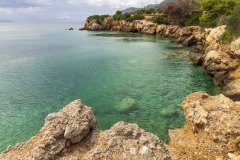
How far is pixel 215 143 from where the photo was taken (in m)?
11.6

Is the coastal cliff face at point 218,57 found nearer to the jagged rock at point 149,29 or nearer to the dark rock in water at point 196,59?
the dark rock in water at point 196,59

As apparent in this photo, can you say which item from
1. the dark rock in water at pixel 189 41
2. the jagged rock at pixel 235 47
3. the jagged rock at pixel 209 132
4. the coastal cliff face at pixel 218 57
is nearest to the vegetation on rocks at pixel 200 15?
the coastal cliff face at pixel 218 57

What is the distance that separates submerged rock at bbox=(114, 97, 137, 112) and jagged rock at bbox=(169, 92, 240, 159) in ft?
27.9

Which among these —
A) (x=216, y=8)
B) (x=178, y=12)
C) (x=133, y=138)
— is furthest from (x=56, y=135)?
(x=178, y=12)

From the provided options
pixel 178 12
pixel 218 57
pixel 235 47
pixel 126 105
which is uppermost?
pixel 178 12

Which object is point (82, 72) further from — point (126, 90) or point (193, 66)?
point (193, 66)

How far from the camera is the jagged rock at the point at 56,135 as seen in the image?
30.7 feet

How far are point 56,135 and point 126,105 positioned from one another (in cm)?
1369

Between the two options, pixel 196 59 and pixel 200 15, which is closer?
pixel 196 59

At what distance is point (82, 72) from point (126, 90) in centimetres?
1362

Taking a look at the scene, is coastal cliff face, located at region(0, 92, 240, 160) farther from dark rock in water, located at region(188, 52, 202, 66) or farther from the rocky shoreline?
dark rock in water, located at region(188, 52, 202, 66)

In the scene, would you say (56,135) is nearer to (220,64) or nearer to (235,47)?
(235,47)

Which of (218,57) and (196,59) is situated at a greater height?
(218,57)

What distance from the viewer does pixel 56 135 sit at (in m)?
10.0
